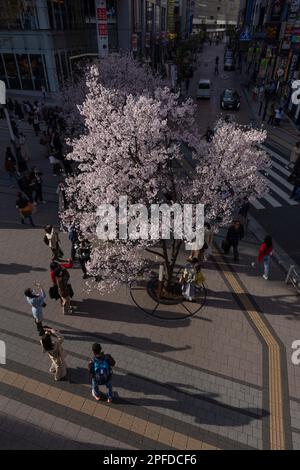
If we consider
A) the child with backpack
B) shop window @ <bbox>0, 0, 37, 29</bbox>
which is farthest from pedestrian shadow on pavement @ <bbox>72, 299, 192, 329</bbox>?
shop window @ <bbox>0, 0, 37, 29</bbox>

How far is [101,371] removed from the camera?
723cm

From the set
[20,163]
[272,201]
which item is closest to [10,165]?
[20,163]

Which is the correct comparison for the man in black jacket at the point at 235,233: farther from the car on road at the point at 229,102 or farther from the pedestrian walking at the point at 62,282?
the car on road at the point at 229,102

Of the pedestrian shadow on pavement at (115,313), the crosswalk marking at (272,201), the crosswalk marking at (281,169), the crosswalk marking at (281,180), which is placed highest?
the pedestrian shadow on pavement at (115,313)

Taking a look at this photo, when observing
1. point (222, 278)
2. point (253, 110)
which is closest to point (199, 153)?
point (222, 278)

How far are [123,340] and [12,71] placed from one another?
34.4m

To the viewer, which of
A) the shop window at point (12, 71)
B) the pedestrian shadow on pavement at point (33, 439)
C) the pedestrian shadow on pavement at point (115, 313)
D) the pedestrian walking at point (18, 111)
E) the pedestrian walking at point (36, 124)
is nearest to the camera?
the pedestrian shadow on pavement at point (33, 439)

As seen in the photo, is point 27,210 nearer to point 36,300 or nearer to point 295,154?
point 36,300

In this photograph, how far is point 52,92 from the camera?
33281mm

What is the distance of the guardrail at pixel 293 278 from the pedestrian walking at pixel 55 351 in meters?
8.26

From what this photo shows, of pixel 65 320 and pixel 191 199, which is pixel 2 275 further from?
pixel 191 199

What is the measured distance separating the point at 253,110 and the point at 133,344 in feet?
104

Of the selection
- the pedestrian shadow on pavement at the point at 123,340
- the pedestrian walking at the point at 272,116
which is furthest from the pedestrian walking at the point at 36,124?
the pedestrian walking at the point at 272,116

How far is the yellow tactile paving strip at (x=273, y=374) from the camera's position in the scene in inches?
297
